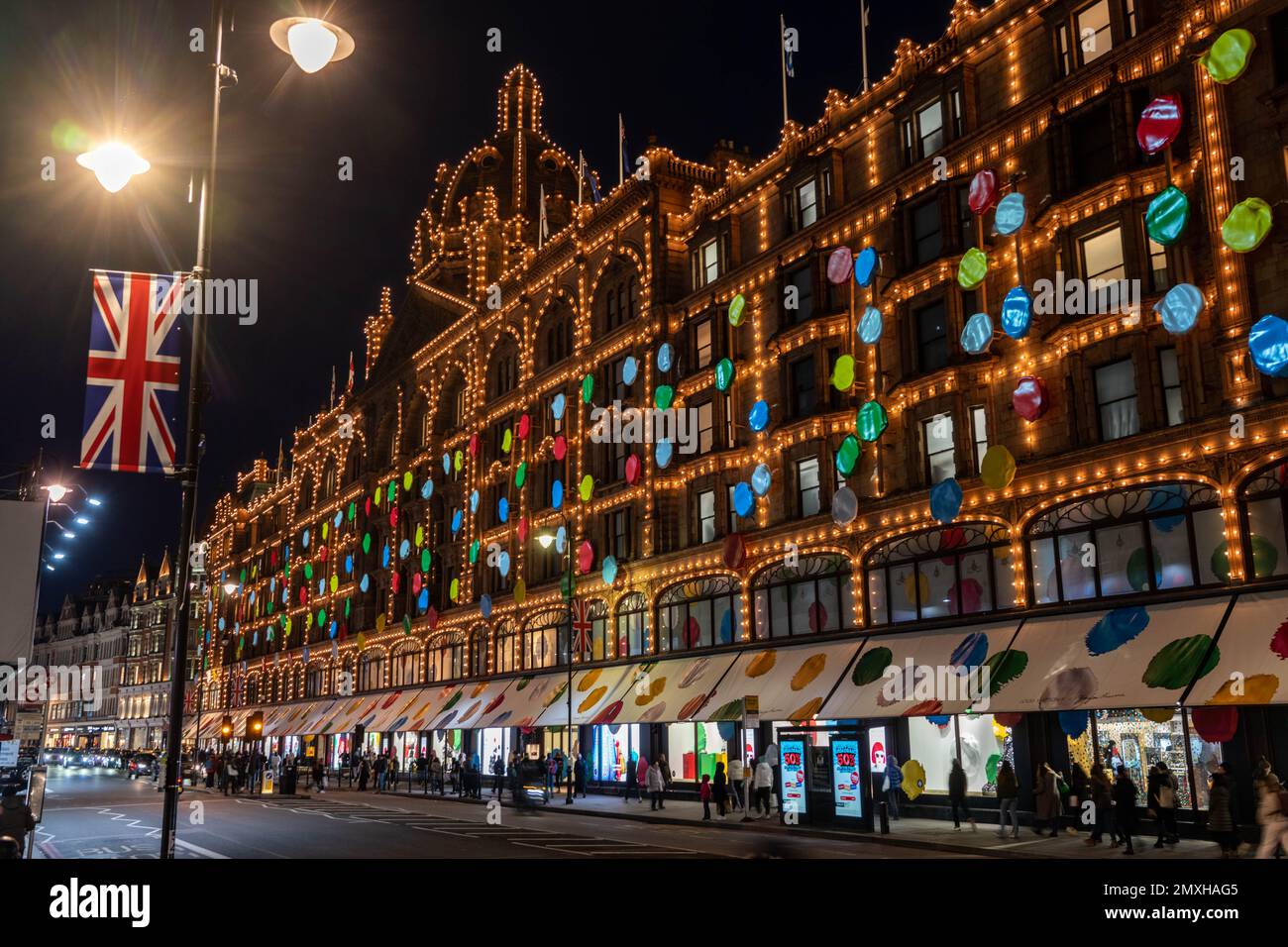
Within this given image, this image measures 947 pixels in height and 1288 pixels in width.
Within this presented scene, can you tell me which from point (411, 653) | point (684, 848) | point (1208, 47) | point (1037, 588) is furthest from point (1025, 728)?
point (411, 653)

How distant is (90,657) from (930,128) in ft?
487

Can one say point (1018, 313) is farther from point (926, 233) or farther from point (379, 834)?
point (379, 834)

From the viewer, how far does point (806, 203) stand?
125ft

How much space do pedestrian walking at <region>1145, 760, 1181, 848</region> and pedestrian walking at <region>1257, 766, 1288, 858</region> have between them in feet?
23.5

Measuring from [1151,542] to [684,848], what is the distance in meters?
13.0

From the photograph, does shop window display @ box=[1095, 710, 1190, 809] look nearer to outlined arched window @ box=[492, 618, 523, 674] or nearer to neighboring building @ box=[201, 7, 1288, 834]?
neighboring building @ box=[201, 7, 1288, 834]

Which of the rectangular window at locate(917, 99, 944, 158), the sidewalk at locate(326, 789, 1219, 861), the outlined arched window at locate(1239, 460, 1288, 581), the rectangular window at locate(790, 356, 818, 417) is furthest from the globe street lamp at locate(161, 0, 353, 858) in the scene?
the rectangular window at locate(790, 356, 818, 417)

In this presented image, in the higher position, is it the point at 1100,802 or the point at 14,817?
the point at 14,817

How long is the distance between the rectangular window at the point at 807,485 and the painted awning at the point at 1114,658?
9741 mm

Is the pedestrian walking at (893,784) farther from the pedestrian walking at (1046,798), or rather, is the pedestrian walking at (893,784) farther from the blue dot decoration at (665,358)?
the blue dot decoration at (665,358)

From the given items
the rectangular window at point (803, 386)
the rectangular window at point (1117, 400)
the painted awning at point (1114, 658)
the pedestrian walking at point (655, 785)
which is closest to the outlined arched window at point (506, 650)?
the pedestrian walking at point (655, 785)

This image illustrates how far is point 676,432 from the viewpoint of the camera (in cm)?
4266

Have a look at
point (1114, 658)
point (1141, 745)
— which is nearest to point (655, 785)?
point (1141, 745)

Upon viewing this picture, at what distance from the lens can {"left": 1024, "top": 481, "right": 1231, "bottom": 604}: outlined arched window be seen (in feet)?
80.4
